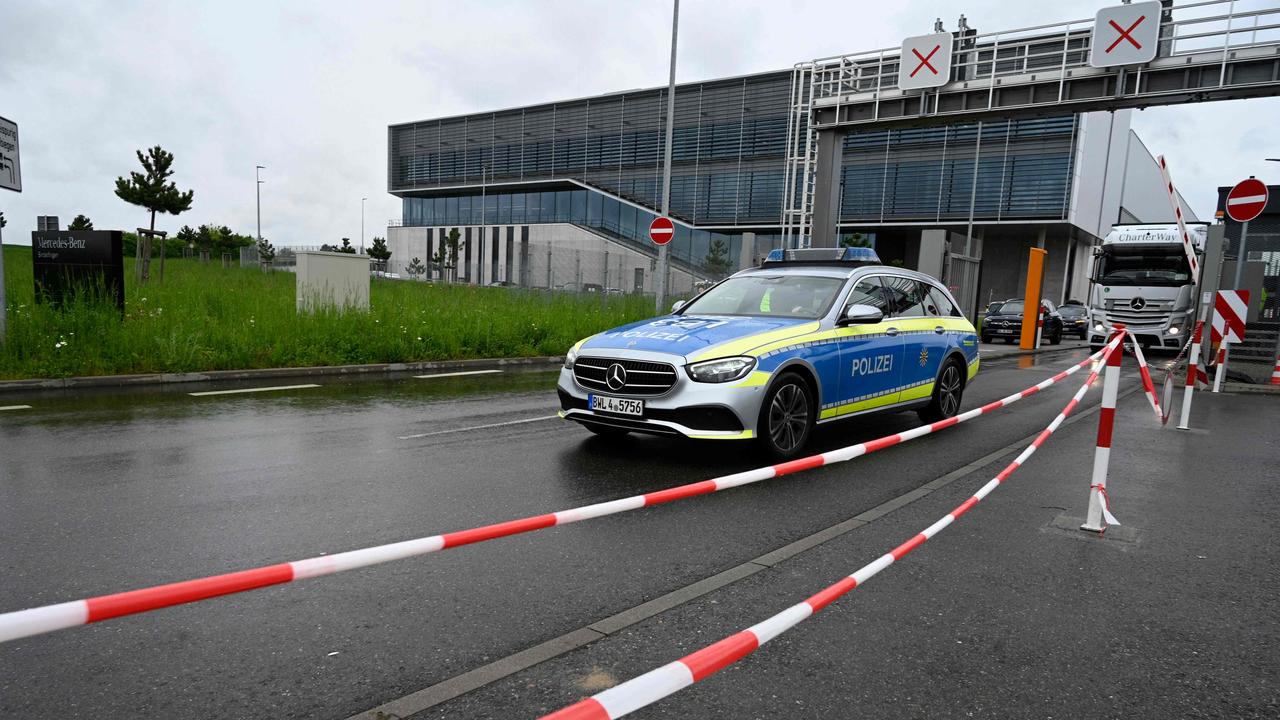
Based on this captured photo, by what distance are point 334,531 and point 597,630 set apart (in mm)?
2022

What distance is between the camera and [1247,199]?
40.5 feet

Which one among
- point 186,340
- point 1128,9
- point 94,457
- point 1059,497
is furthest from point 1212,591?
point 1128,9

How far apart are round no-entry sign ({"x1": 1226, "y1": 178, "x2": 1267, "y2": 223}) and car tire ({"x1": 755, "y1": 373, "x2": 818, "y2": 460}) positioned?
968cm

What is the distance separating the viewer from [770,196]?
50.6 meters

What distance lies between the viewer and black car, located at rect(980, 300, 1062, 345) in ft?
87.6

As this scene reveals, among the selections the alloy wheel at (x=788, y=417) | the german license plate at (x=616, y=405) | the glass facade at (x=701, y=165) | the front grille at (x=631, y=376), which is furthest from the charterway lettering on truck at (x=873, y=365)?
the glass facade at (x=701, y=165)

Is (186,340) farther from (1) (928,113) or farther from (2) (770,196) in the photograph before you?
(2) (770,196)

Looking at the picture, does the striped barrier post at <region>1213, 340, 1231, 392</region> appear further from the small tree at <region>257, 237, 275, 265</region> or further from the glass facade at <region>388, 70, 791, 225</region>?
the small tree at <region>257, 237, 275, 265</region>

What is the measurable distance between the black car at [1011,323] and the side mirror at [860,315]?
21.6 m

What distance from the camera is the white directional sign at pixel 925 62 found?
18422 mm

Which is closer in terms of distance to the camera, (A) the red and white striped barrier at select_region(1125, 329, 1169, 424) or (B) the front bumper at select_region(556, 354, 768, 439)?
(B) the front bumper at select_region(556, 354, 768, 439)

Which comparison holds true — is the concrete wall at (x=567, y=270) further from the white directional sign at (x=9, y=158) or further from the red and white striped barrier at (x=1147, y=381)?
the red and white striped barrier at (x=1147, y=381)

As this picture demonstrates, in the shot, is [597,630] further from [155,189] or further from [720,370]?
[155,189]

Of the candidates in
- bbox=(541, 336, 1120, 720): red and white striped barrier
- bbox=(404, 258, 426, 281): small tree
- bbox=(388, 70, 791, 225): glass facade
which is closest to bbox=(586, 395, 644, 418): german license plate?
Result: bbox=(541, 336, 1120, 720): red and white striped barrier
